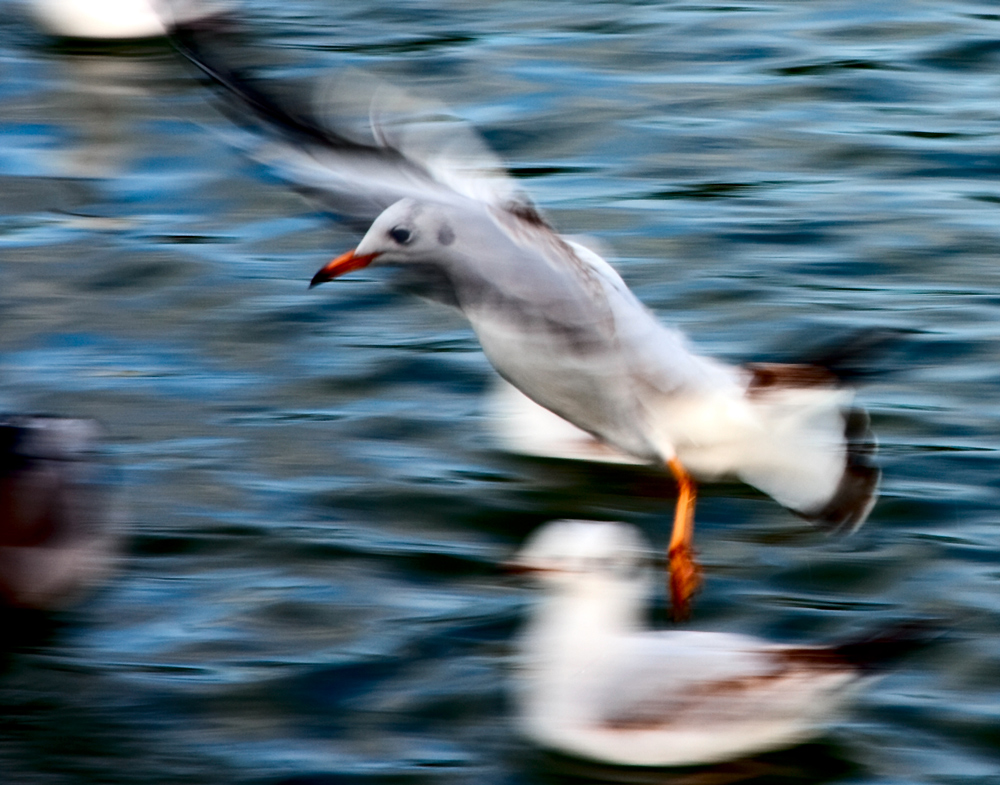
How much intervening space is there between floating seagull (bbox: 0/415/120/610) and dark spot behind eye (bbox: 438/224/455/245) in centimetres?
111

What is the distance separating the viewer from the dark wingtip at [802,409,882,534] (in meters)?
4.73

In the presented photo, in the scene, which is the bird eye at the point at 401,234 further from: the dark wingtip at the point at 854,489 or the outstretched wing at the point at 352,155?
the dark wingtip at the point at 854,489

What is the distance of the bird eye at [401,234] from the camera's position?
435 cm

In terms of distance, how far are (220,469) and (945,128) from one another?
4.29 m

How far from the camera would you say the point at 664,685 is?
12.3 ft

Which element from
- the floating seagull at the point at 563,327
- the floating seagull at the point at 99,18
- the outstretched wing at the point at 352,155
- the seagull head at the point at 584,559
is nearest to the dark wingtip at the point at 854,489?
the floating seagull at the point at 563,327

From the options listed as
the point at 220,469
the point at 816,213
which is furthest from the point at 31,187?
the point at 816,213

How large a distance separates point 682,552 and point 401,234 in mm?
1117

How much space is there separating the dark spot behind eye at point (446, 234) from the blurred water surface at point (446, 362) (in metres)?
0.61

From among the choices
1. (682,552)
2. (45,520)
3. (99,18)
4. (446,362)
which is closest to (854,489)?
(682,552)

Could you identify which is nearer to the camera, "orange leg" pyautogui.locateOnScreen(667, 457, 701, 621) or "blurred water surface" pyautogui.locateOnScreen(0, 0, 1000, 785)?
"blurred water surface" pyautogui.locateOnScreen(0, 0, 1000, 785)

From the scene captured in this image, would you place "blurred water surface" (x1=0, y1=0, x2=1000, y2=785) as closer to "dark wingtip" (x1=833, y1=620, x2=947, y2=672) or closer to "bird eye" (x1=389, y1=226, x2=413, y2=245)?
"dark wingtip" (x1=833, y1=620, x2=947, y2=672)

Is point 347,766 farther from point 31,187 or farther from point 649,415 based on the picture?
point 31,187

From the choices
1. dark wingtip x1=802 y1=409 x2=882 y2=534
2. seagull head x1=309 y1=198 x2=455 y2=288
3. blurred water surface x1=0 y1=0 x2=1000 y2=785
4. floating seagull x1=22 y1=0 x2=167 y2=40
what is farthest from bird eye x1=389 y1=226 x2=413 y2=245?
floating seagull x1=22 y1=0 x2=167 y2=40
